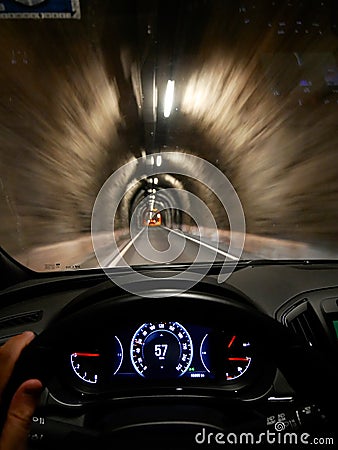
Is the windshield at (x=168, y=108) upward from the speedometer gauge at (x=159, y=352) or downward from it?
upward

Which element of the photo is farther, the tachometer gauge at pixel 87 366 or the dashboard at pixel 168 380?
the tachometer gauge at pixel 87 366

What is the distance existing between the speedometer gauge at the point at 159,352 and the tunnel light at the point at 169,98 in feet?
29.0

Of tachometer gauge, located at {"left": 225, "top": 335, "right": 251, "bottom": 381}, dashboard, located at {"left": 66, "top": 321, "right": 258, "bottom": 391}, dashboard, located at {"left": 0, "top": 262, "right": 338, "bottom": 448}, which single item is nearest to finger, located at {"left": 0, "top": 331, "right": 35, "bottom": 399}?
dashboard, located at {"left": 0, "top": 262, "right": 338, "bottom": 448}

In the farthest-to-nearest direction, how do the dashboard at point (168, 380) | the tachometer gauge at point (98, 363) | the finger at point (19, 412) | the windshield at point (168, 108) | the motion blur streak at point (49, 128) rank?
the windshield at point (168, 108)
the motion blur streak at point (49, 128)
the tachometer gauge at point (98, 363)
the dashboard at point (168, 380)
the finger at point (19, 412)

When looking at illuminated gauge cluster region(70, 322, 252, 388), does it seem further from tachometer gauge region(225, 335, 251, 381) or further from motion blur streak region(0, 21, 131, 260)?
motion blur streak region(0, 21, 131, 260)

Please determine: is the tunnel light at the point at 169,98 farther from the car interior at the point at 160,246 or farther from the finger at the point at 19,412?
the finger at the point at 19,412

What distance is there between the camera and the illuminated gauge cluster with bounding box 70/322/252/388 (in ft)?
6.66

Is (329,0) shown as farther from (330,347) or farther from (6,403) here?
(6,403)

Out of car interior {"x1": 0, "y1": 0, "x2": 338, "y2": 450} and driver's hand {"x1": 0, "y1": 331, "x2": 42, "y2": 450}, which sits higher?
car interior {"x1": 0, "y1": 0, "x2": 338, "y2": 450}

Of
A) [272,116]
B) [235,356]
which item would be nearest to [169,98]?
[272,116]

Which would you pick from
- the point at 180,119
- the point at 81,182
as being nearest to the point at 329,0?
the point at 81,182

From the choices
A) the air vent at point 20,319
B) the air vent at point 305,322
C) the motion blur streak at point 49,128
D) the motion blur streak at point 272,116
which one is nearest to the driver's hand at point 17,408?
the air vent at point 20,319

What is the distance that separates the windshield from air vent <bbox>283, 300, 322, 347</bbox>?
2.36 feet

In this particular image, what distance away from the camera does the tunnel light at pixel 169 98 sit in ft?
34.3
